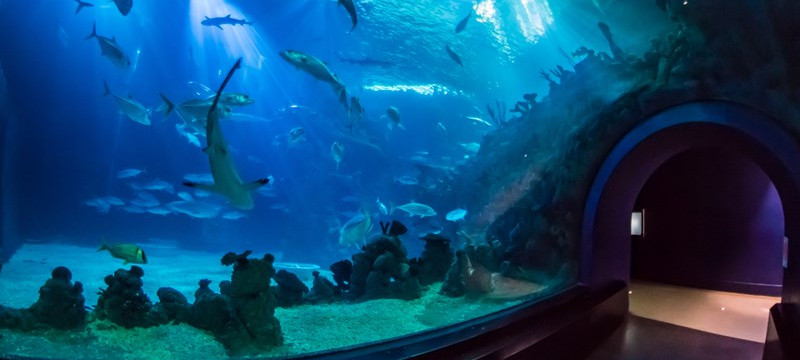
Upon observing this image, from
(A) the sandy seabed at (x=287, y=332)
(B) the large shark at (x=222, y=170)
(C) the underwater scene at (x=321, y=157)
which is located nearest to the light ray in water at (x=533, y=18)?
(C) the underwater scene at (x=321, y=157)

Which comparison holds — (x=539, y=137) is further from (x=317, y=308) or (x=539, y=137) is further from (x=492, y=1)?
(x=317, y=308)

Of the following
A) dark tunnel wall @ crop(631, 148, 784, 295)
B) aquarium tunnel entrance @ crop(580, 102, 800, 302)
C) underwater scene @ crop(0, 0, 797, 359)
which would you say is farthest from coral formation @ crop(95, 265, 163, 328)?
dark tunnel wall @ crop(631, 148, 784, 295)

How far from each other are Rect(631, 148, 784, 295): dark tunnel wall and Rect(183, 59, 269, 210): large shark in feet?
29.2

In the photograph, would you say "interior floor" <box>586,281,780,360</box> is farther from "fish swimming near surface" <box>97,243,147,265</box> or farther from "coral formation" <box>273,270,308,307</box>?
"fish swimming near surface" <box>97,243,147,265</box>

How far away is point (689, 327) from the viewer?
17.8ft

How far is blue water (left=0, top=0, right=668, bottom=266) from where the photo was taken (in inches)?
520

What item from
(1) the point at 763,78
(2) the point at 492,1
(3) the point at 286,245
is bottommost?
(3) the point at 286,245

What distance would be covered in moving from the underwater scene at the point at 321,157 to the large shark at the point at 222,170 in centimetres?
1

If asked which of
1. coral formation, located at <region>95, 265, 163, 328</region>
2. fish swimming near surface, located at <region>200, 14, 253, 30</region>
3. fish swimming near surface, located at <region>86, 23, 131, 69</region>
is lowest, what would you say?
coral formation, located at <region>95, 265, 163, 328</region>

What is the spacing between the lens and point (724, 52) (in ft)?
13.3

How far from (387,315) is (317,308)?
2.54 feet

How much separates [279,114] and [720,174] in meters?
22.0

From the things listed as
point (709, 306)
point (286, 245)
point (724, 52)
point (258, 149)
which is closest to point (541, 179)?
point (724, 52)

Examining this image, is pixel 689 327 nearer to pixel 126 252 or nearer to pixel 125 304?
pixel 125 304
